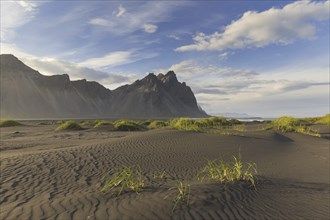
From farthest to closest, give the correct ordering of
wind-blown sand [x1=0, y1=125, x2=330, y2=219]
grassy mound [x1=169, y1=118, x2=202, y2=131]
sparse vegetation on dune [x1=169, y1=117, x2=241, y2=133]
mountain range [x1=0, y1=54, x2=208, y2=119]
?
mountain range [x1=0, y1=54, x2=208, y2=119]
sparse vegetation on dune [x1=169, y1=117, x2=241, y2=133]
grassy mound [x1=169, y1=118, x2=202, y2=131]
wind-blown sand [x1=0, y1=125, x2=330, y2=219]

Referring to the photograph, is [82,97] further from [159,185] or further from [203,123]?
[159,185]

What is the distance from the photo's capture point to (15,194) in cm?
624

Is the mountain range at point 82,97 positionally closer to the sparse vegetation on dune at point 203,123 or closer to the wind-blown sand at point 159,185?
the sparse vegetation on dune at point 203,123

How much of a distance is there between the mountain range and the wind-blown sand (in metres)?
100

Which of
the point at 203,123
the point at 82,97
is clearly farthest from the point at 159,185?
the point at 82,97

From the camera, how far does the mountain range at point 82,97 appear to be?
11044 cm

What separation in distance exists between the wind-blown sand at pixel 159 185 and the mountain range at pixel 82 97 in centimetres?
10039

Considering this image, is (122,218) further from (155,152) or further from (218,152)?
(218,152)

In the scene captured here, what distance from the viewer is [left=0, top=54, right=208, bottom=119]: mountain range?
11044cm

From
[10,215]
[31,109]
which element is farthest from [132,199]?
[31,109]

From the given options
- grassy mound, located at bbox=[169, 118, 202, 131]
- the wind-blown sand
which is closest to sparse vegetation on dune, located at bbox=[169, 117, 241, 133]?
grassy mound, located at bbox=[169, 118, 202, 131]

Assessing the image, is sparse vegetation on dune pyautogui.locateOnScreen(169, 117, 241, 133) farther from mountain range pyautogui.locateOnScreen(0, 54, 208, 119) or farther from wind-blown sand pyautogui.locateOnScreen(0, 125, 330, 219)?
mountain range pyautogui.locateOnScreen(0, 54, 208, 119)

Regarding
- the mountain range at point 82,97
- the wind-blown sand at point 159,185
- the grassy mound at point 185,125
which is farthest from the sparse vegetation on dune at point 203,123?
the mountain range at point 82,97

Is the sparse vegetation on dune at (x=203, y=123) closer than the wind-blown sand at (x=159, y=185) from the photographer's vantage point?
No
